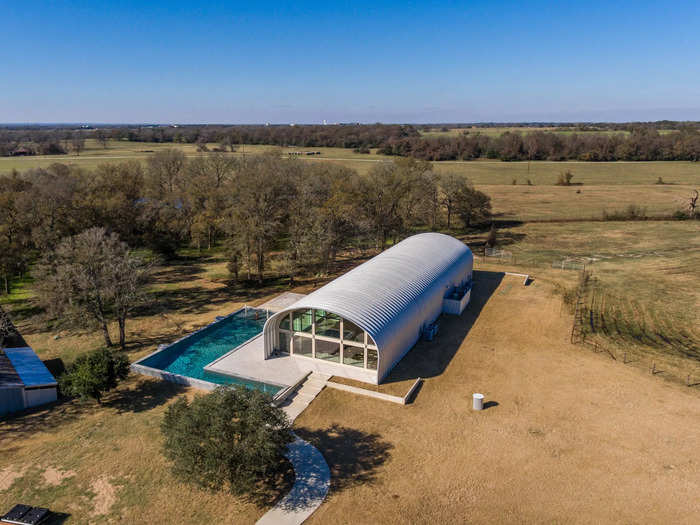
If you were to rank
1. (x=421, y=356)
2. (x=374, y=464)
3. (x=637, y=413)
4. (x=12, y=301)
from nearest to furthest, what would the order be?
(x=374, y=464) → (x=637, y=413) → (x=421, y=356) → (x=12, y=301)

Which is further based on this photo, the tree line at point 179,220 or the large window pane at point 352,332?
the tree line at point 179,220

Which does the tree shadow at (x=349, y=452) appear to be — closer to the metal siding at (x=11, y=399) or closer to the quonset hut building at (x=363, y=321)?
the quonset hut building at (x=363, y=321)

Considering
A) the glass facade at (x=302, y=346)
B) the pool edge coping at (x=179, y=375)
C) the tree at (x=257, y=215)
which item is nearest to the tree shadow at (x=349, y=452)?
the pool edge coping at (x=179, y=375)

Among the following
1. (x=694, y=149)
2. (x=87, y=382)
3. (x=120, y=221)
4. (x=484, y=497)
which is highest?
(x=694, y=149)

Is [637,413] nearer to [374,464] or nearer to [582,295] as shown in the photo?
[374,464]

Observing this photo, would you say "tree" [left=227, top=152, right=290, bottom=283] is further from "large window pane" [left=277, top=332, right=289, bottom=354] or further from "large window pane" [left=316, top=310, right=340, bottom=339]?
"large window pane" [left=316, top=310, right=340, bottom=339]

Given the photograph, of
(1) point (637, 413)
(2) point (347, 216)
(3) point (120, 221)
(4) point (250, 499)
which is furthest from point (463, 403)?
(3) point (120, 221)

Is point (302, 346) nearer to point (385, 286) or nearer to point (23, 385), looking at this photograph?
point (385, 286)
